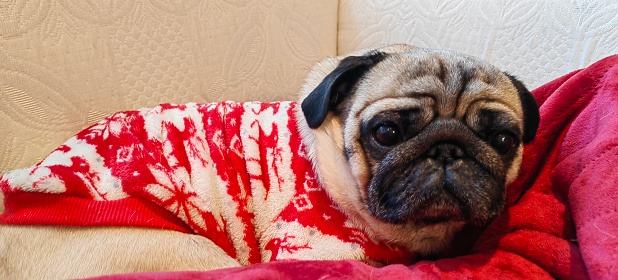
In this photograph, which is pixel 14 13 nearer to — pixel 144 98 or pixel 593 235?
pixel 144 98

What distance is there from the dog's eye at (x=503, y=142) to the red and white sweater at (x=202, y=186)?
42 cm

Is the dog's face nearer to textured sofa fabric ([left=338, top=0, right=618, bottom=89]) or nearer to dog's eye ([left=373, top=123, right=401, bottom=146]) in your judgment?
dog's eye ([left=373, top=123, right=401, bottom=146])

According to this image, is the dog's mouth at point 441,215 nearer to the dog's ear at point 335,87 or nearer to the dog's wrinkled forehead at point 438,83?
the dog's wrinkled forehead at point 438,83

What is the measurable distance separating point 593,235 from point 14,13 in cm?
166

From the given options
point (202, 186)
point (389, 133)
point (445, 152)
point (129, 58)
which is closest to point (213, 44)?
point (129, 58)

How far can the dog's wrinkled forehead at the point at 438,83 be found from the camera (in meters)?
1.31

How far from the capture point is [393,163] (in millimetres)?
1247

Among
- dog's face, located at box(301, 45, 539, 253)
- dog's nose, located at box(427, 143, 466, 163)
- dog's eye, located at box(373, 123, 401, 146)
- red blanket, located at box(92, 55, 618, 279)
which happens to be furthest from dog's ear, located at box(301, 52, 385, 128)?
red blanket, located at box(92, 55, 618, 279)

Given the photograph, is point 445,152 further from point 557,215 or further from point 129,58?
point 129,58

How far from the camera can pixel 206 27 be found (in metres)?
1.98

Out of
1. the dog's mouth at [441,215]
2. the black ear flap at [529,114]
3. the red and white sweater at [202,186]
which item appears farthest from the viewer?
the black ear flap at [529,114]

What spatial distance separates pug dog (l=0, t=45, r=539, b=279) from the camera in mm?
1213

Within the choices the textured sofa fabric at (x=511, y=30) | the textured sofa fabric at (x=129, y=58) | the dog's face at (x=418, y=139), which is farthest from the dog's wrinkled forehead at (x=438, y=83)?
the textured sofa fabric at (x=129, y=58)

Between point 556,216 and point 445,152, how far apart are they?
34 cm
